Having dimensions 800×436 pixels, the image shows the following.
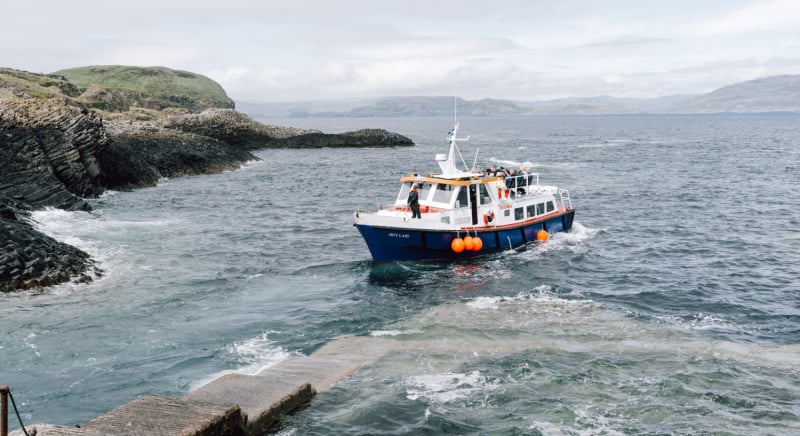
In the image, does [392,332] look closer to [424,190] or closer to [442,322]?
[442,322]

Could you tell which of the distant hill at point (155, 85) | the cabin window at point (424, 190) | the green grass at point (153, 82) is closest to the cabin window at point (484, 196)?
the cabin window at point (424, 190)

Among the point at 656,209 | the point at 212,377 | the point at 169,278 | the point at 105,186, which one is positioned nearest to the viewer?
the point at 212,377

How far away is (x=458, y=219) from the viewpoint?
94.1 ft

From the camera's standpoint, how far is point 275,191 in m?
52.5

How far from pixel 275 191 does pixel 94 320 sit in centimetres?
3272

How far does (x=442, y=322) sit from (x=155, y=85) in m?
150

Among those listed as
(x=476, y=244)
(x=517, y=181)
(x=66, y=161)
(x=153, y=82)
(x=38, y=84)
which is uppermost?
(x=153, y=82)

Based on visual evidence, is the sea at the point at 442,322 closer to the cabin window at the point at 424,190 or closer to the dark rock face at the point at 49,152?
the dark rock face at the point at 49,152

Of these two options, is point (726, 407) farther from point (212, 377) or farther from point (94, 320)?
point (94, 320)

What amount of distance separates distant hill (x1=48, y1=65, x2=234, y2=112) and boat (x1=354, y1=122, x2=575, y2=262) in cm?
11004

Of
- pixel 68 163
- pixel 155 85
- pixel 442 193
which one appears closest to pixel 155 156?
pixel 68 163

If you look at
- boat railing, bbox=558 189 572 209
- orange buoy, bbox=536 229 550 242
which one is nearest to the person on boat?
orange buoy, bbox=536 229 550 242

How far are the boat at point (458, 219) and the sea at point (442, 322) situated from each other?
0.94 metres

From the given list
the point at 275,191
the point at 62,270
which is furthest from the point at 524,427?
the point at 275,191
